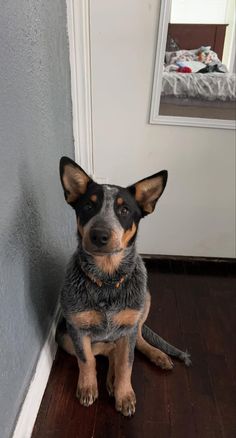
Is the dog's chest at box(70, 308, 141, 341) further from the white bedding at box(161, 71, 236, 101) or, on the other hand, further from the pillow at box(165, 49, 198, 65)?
the pillow at box(165, 49, 198, 65)

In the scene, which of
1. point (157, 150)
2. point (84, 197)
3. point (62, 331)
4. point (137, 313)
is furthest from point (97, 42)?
point (62, 331)

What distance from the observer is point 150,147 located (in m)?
2.04

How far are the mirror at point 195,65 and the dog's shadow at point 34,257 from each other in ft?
3.11

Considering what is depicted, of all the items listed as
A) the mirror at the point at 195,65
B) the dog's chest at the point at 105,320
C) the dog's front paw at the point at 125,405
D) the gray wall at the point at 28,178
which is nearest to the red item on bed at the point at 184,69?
the mirror at the point at 195,65

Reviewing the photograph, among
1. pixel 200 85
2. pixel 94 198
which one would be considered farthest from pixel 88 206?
pixel 200 85

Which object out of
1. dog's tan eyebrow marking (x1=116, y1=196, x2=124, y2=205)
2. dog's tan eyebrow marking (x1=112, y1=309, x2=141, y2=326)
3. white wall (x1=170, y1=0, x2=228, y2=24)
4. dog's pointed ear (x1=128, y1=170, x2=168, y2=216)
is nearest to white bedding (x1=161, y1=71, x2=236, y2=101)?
white wall (x1=170, y1=0, x2=228, y2=24)

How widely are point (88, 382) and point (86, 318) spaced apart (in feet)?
1.19

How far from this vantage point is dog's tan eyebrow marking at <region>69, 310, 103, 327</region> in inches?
53.4

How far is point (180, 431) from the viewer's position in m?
1.43

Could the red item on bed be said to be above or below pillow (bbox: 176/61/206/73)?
below

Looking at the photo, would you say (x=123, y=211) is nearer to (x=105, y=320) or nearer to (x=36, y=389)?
(x=105, y=320)

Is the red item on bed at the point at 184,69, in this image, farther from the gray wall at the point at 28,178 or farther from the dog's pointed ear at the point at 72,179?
the dog's pointed ear at the point at 72,179

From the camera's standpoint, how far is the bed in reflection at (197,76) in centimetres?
179

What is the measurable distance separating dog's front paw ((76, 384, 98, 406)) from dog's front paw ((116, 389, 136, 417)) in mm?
109
